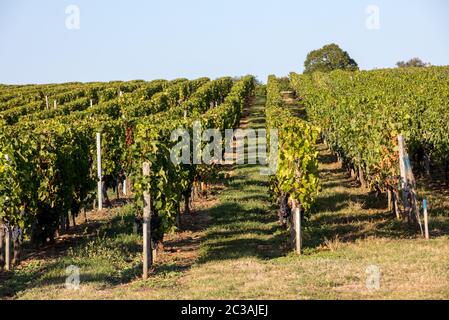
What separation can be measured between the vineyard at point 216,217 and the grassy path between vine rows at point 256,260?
4 centimetres

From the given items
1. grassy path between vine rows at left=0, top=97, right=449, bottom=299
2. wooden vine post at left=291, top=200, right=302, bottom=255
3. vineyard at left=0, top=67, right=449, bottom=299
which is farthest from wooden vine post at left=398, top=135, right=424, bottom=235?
wooden vine post at left=291, top=200, right=302, bottom=255

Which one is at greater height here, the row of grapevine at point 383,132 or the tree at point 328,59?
the tree at point 328,59

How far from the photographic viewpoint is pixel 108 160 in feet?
72.9

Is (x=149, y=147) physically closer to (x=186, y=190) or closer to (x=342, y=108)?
(x=186, y=190)

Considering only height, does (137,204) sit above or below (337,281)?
above

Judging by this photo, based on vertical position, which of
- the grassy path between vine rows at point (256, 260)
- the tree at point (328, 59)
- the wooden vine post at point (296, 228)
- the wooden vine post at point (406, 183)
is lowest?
the grassy path between vine rows at point (256, 260)

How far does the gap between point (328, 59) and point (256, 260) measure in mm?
108843

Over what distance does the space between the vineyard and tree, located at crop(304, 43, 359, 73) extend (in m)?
94.8

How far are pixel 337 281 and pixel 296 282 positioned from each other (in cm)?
68

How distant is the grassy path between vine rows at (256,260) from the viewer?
1124cm

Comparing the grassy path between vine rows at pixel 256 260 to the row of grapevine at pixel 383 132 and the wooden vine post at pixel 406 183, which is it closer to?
the wooden vine post at pixel 406 183

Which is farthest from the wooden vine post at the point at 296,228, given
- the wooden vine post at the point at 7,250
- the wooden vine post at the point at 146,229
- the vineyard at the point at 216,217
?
the wooden vine post at the point at 7,250
